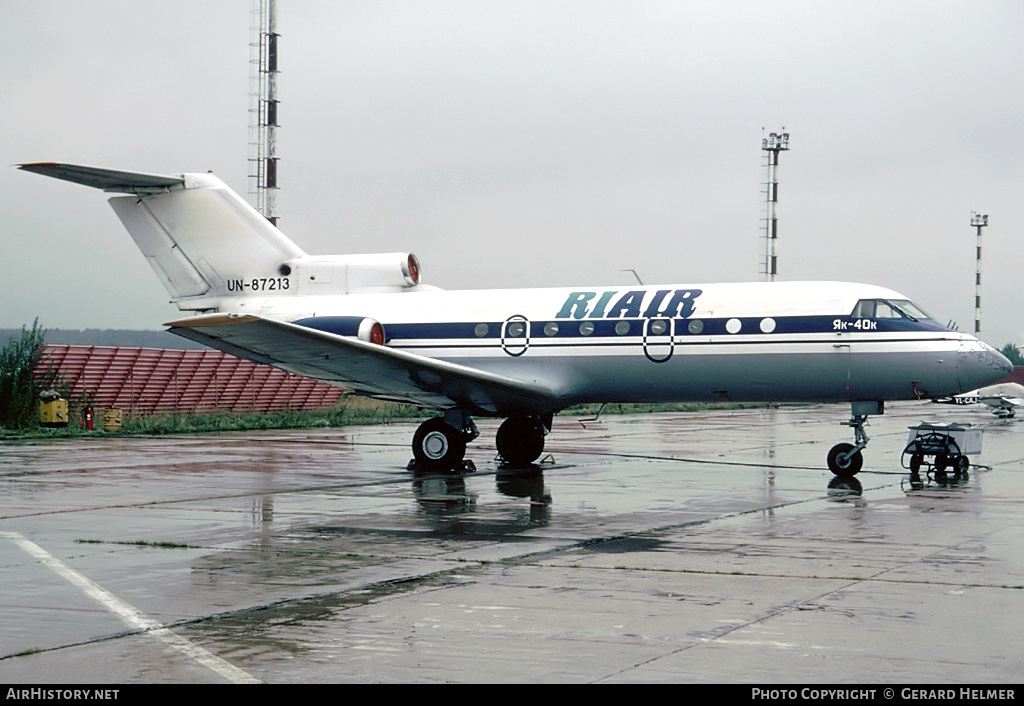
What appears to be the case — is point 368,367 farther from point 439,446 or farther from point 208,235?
point 208,235

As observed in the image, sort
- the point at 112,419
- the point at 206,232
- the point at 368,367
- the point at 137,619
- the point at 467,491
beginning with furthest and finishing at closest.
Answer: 1. the point at 112,419
2. the point at 206,232
3. the point at 368,367
4. the point at 467,491
5. the point at 137,619

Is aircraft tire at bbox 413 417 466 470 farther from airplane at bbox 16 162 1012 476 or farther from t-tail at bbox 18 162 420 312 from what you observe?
t-tail at bbox 18 162 420 312

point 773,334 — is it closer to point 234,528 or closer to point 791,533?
point 791,533

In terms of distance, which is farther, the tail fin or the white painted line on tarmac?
the tail fin

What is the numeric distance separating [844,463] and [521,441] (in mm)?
6143

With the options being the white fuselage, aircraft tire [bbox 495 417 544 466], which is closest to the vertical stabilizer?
the white fuselage

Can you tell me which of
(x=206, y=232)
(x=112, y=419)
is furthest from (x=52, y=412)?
(x=206, y=232)

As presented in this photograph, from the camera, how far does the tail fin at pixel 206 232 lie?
24406 mm

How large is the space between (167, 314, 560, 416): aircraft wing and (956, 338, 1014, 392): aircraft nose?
704 centimetres

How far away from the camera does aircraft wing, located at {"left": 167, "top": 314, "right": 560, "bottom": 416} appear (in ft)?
63.6

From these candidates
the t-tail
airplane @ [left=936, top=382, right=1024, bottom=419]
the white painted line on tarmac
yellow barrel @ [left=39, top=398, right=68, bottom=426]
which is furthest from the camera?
airplane @ [left=936, top=382, right=1024, bottom=419]

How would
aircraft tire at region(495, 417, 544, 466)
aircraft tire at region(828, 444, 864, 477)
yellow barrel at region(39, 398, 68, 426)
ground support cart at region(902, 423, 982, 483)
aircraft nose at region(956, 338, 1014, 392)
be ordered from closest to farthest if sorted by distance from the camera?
aircraft nose at region(956, 338, 1014, 392)
aircraft tire at region(828, 444, 864, 477)
ground support cart at region(902, 423, 982, 483)
aircraft tire at region(495, 417, 544, 466)
yellow barrel at region(39, 398, 68, 426)

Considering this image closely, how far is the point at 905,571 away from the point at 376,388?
13.4 m

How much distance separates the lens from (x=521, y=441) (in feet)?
75.4
